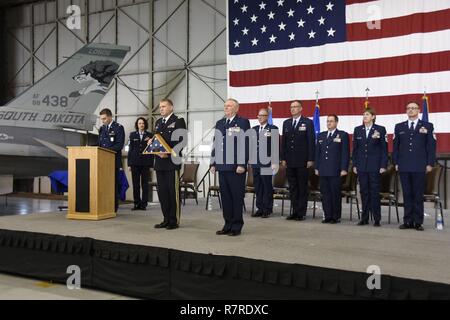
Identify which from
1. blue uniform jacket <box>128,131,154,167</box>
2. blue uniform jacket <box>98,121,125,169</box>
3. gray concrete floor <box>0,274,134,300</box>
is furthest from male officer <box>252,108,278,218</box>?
gray concrete floor <box>0,274,134,300</box>

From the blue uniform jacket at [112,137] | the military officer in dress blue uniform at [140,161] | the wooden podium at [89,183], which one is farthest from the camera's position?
the military officer in dress blue uniform at [140,161]

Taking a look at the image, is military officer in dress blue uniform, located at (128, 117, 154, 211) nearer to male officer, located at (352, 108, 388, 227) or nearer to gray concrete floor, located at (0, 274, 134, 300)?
gray concrete floor, located at (0, 274, 134, 300)

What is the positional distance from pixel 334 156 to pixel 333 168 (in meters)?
0.15

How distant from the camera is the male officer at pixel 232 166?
14.5 feet

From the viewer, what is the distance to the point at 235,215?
449 centimetres

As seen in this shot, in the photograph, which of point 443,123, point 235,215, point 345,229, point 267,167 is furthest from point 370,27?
point 235,215

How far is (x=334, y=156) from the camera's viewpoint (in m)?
5.42

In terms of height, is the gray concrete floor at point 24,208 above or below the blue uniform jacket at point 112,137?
below

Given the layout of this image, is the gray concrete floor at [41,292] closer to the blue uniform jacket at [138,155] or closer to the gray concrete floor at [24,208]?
the blue uniform jacket at [138,155]

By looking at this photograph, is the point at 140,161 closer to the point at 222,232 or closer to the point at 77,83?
the point at 77,83

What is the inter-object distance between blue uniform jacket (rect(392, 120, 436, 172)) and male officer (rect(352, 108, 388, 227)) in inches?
9.2

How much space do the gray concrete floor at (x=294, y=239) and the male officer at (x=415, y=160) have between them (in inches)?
9.3

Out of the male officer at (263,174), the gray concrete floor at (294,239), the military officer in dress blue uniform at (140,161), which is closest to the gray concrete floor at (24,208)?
the military officer in dress blue uniform at (140,161)

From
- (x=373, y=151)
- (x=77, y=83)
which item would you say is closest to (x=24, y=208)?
(x=77, y=83)
